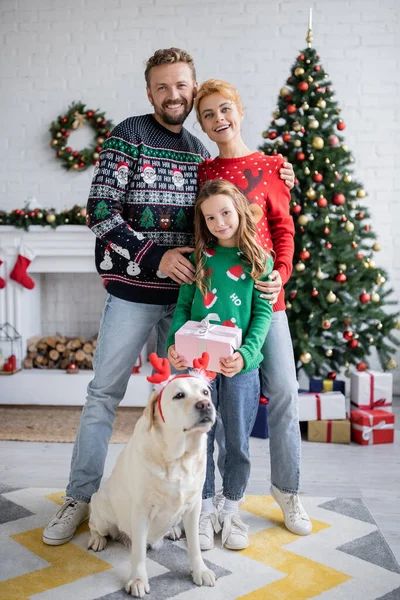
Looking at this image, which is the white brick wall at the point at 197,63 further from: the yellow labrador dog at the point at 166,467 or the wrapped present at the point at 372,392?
the yellow labrador dog at the point at 166,467

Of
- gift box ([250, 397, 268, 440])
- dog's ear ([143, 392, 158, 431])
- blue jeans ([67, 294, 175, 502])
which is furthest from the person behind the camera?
gift box ([250, 397, 268, 440])

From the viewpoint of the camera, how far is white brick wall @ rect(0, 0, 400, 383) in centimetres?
442

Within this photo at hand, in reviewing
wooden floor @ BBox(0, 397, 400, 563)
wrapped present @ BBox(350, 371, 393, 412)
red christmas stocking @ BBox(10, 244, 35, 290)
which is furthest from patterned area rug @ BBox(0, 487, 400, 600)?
red christmas stocking @ BBox(10, 244, 35, 290)

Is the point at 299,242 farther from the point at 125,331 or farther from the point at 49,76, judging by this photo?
the point at 49,76

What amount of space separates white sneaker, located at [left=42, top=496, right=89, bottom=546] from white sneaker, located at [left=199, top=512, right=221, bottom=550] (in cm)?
44

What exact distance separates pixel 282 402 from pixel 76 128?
3.05 meters

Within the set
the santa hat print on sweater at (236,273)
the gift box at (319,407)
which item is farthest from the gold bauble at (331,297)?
the santa hat print on sweater at (236,273)

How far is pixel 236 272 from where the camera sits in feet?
6.84

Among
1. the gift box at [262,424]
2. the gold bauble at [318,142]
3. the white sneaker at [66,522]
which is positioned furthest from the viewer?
the gold bauble at [318,142]

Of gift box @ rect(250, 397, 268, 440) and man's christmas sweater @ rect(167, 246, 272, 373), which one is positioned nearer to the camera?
man's christmas sweater @ rect(167, 246, 272, 373)

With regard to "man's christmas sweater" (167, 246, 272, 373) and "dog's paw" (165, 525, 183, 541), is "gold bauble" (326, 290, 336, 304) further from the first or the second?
"dog's paw" (165, 525, 183, 541)

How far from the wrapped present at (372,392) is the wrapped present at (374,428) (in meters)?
0.14

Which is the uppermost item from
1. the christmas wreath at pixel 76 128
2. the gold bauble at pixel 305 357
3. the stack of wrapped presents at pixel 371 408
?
the christmas wreath at pixel 76 128

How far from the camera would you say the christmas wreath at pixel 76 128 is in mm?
4500
